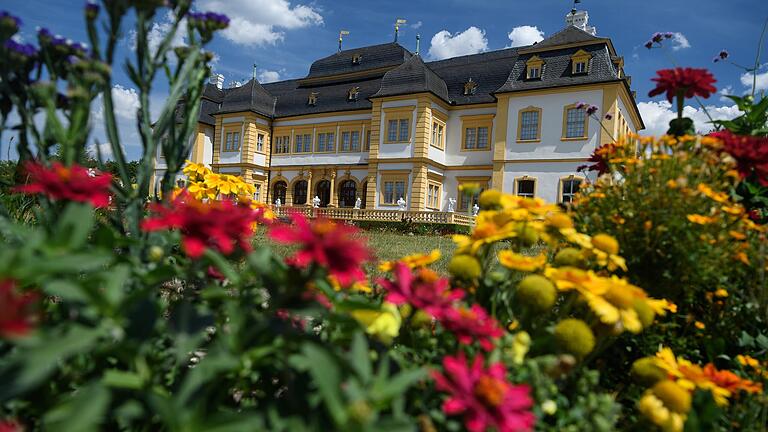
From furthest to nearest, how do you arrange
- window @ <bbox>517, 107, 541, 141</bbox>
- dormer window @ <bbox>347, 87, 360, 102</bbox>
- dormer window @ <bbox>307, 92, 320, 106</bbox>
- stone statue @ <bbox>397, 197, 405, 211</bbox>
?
1. dormer window @ <bbox>307, 92, 320, 106</bbox>
2. dormer window @ <bbox>347, 87, 360, 102</bbox>
3. stone statue @ <bbox>397, 197, 405, 211</bbox>
4. window @ <bbox>517, 107, 541, 141</bbox>

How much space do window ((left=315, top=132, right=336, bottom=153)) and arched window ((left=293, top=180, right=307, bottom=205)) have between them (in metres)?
2.12

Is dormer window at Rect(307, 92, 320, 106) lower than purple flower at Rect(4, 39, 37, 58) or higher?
higher

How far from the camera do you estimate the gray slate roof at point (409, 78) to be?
19.1 m

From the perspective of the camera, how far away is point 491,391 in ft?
2.92

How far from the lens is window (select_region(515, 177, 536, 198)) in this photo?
63.0 feet

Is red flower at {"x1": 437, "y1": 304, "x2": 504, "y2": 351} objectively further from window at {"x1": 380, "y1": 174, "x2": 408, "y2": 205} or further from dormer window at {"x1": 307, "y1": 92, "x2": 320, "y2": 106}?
dormer window at {"x1": 307, "y1": 92, "x2": 320, "y2": 106}

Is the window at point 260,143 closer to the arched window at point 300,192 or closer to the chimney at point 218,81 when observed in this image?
the arched window at point 300,192

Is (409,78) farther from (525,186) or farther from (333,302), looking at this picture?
(333,302)

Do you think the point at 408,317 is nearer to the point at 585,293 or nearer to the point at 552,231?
the point at 585,293

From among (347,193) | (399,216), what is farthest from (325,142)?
(399,216)

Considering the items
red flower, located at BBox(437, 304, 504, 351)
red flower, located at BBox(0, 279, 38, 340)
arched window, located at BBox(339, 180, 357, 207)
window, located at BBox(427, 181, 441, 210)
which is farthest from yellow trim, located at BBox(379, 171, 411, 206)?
red flower, located at BBox(0, 279, 38, 340)

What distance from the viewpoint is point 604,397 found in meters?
1.16

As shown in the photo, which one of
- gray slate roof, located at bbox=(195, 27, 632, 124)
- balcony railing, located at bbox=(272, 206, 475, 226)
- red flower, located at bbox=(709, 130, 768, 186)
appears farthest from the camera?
gray slate roof, located at bbox=(195, 27, 632, 124)

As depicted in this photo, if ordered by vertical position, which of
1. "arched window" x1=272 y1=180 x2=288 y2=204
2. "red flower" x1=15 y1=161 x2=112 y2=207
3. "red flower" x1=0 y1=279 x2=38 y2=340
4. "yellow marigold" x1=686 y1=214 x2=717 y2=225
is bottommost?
"red flower" x1=0 y1=279 x2=38 y2=340
